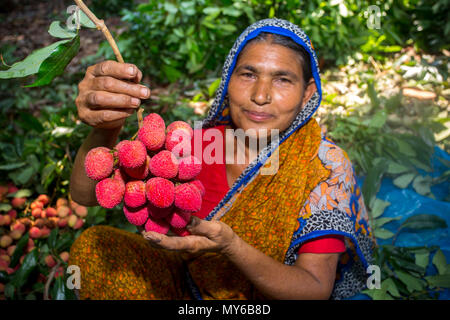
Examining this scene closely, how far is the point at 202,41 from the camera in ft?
8.46

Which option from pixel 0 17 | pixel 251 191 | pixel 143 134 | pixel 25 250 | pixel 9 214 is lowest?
pixel 25 250

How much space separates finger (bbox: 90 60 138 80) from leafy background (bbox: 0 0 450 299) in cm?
101

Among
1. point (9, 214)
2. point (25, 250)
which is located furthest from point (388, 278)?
point (9, 214)

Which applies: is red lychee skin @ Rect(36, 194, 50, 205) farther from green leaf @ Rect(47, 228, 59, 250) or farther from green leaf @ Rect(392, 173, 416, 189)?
green leaf @ Rect(392, 173, 416, 189)

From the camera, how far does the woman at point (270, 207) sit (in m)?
1.10

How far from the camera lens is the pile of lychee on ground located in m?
1.58

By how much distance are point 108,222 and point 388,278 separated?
4.56 ft

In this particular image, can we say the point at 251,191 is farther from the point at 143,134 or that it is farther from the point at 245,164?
the point at 143,134

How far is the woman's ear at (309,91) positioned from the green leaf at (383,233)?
0.82 metres

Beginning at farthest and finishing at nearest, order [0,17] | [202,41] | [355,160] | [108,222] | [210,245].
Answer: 1. [0,17]
2. [202,41]
3. [355,160]
4. [108,222]
5. [210,245]

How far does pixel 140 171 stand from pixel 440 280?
136 centimetres

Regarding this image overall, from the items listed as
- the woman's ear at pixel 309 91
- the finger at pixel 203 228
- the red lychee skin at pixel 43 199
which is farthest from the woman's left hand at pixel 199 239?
the red lychee skin at pixel 43 199

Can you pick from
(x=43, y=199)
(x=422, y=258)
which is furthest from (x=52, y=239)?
(x=422, y=258)

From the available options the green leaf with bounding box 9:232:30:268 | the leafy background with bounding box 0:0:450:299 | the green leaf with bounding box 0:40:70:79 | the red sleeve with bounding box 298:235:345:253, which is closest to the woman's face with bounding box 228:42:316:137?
the red sleeve with bounding box 298:235:345:253
